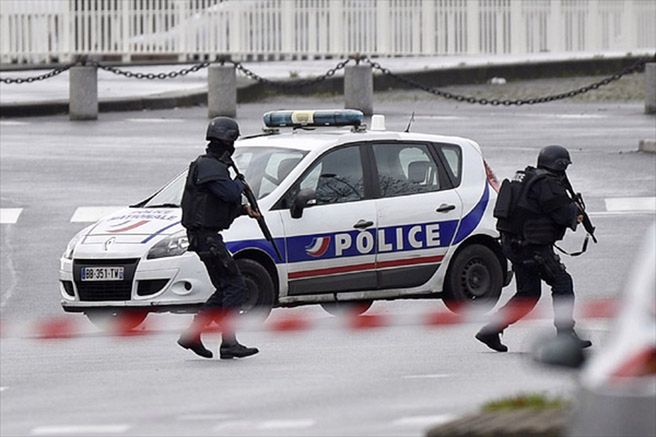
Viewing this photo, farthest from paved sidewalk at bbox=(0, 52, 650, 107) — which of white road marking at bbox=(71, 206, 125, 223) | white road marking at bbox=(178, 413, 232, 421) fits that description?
white road marking at bbox=(178, 413, 232, 421)

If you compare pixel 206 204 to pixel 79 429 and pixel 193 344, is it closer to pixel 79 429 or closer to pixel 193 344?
pixel 193 344

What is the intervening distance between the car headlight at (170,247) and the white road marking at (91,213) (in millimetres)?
7268

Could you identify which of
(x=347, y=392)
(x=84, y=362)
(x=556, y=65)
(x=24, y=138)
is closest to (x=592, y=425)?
(x=347, y=392)

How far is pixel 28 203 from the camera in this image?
78.4 ft

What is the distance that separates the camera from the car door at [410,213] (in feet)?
52.9

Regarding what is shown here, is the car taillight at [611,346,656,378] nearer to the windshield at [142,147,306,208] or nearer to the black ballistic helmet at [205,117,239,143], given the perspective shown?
the black ballistic helmet at [205,117,239,143]

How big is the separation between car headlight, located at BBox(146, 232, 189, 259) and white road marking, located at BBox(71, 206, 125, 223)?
7268 mm

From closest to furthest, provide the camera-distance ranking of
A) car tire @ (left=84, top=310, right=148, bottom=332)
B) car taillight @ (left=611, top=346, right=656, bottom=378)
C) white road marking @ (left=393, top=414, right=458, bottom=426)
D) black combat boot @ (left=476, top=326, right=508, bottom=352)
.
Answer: car taillight @ (left=611, top=346, right=656, bottom=378) → white road marking @ (left=393, top=414, right=458, bottom=426) → black combat boot @ (left=476, top=326, right=508, bottom=352) → car tire @ (left=84, top=310, right=148, bottom=332)

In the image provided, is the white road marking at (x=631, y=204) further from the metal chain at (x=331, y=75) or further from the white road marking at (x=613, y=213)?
the metal chain at (x=331, y=75)

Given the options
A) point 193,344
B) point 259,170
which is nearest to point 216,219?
point 193,344

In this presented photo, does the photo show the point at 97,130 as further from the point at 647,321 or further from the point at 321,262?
→ the point at 647,321

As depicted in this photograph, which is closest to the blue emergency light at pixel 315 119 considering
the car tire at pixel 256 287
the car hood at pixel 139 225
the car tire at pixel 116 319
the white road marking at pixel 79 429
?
the car hood at pixel 139 225

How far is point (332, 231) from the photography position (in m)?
15.8

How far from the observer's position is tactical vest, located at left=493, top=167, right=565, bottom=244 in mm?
13594
